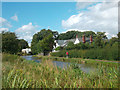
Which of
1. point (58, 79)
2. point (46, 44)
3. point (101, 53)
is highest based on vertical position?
point (46, 44)

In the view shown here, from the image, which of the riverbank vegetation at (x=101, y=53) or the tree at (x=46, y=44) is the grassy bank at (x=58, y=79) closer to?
the riverbank vegetation at (x=101, y=53)

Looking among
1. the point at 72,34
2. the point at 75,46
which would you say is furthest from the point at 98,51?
the point at 72,34

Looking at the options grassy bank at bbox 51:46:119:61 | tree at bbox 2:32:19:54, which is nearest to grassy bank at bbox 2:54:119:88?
tree at bbox 2:32:19:54

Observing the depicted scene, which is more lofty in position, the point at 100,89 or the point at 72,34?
the point at 72,34

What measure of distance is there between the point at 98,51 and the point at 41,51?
84.1 ft

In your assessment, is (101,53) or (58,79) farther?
(101,53)

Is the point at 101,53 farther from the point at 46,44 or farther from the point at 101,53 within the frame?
the point at 46,44

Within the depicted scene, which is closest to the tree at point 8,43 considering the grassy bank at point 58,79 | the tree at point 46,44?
the grassy bank at point 58,79

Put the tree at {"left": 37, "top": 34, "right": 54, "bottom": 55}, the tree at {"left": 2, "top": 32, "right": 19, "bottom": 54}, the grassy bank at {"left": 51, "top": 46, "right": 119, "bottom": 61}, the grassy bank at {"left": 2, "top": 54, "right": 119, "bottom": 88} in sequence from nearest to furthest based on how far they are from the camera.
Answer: the grassy bank at {"left": 2, "top": 54, "right": 119, "bottom": 88} → the tree at {"left": 2, "top": 32, "right": 19, "bottom": 54} → the grassy bank at {"left": 51, "top": 46, "right": 119, "bottom": 61} → the tree at {"left": 37, "top": 34, "right": 54, "bottom": 55}

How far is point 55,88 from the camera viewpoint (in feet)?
11.2

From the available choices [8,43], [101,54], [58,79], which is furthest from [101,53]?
[58,79]

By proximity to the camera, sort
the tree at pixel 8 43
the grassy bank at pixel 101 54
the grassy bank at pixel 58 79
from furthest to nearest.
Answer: the grassy bank at pixel 101 54
the tree at pixel 8 43
the grassy bank at pixel 58 79

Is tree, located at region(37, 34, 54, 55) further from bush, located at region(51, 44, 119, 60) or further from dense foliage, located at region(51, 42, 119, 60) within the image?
dense foliage, located at region(51, 42, 119, 60)

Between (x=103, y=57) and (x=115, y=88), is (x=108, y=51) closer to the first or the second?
(x=103, y=57)
